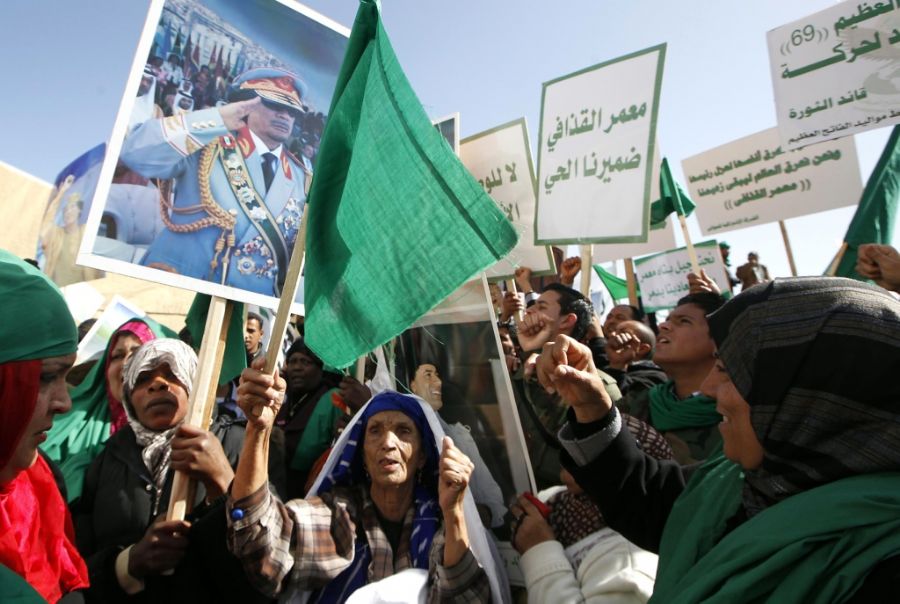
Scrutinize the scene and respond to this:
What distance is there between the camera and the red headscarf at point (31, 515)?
1252 mm

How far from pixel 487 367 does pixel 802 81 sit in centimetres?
298

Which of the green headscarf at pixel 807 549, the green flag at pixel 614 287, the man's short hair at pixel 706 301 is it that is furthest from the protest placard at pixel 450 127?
the green flag at pixel 614 287

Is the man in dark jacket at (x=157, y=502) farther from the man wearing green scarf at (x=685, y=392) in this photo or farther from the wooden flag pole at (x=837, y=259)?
the wooden flag pole at (x=837, y=259)

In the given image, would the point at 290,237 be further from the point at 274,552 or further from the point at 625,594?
the point at 625,594

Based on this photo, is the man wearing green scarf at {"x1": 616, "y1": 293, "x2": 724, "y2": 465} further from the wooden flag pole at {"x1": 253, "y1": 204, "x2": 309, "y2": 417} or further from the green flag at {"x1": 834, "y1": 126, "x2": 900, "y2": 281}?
the wooden flag pole at {"x1": 253, "y1": 204, "x2": 309, "y2": 417}

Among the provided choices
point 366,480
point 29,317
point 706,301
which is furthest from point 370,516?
point 706,301

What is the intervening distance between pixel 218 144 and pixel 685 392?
2.28 metres

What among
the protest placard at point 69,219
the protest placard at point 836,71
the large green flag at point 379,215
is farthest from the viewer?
the protest placard at point 69,219

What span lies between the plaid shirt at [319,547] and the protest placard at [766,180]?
4215mm

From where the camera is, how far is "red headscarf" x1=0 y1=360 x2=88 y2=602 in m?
1.25

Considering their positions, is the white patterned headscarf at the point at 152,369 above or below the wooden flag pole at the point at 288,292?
below

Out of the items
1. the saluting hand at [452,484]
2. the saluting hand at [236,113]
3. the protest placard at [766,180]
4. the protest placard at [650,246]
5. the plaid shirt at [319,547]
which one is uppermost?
the protest placard at [766,180]

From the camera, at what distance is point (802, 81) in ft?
12.7

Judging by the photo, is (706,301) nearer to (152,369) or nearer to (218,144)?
(218,144)
